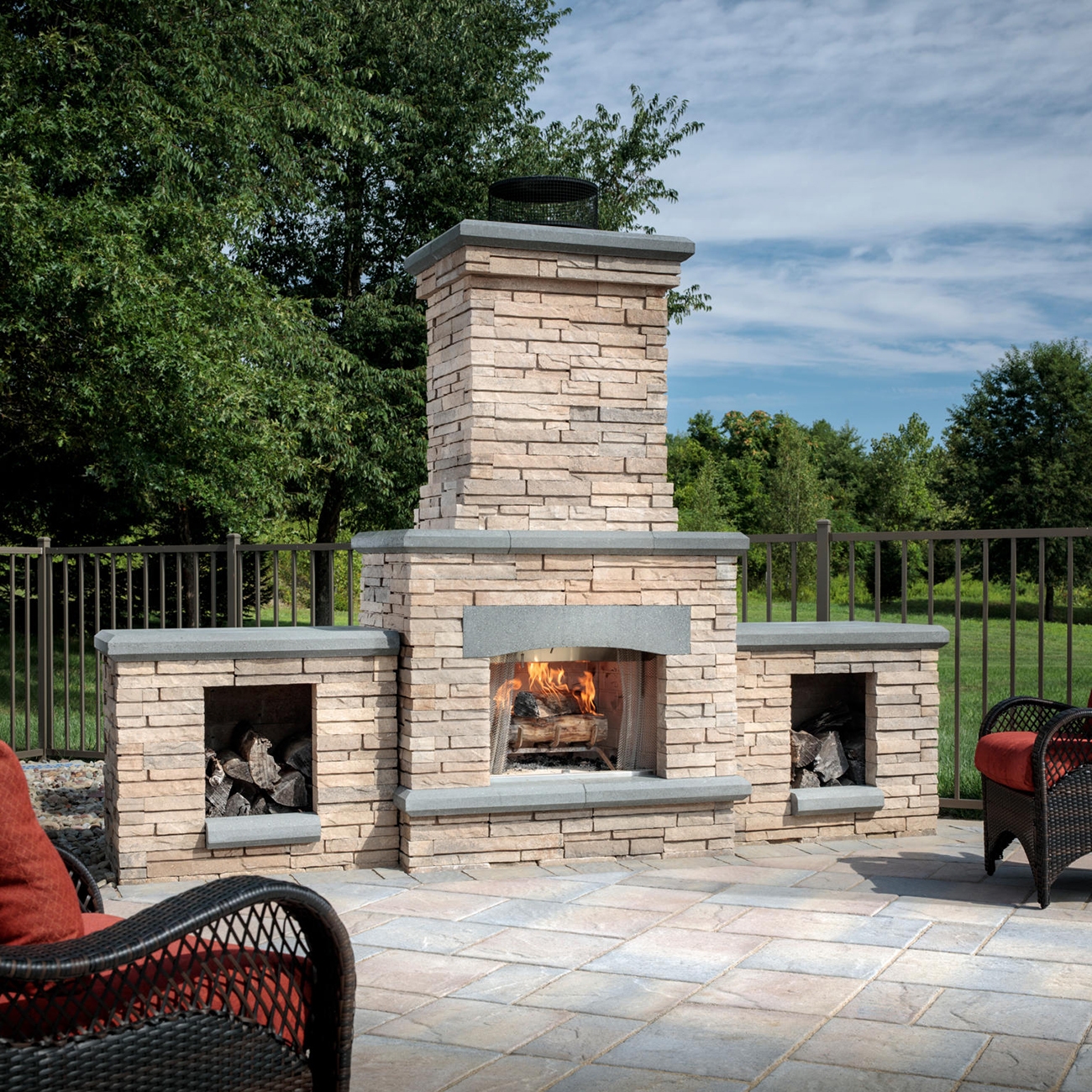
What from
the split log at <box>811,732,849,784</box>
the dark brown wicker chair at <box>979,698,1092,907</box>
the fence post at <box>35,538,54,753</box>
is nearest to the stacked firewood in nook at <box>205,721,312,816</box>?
the split log at <box>811,732,849,784</box>

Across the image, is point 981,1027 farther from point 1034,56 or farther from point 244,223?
point 1034,56

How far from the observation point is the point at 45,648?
8.74 metres

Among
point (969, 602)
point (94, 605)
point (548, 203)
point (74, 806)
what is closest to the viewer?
point (548, 203)

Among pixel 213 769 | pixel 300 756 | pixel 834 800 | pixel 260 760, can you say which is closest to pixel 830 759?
pixel 834 800

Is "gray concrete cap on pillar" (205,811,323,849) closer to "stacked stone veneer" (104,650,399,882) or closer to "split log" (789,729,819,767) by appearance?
"stacked stone veneer" (104,650,399,882)

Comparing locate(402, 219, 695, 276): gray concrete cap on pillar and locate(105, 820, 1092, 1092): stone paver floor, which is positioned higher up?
locate(402, 219, 695, 276): gray concrete cap on pillar

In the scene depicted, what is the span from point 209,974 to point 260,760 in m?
3.22

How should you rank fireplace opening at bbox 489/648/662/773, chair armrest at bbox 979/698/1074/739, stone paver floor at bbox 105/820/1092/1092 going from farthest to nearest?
fireplace opening at bbox 489/648/662/773
chair armrest at bbox 979/698/1074/739
stone paver floor at bbox 105/820/1092/1092

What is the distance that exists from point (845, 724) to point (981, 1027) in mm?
3065

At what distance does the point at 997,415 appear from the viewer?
1056 inches

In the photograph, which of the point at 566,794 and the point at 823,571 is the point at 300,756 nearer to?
the point at 566,794

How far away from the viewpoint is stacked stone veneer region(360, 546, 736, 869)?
17.9 feet

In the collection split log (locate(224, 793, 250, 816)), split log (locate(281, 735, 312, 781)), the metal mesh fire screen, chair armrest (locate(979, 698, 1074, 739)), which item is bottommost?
split log (locate(224, 793, 250, 816))

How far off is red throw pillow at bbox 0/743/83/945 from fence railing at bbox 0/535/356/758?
4142mm
